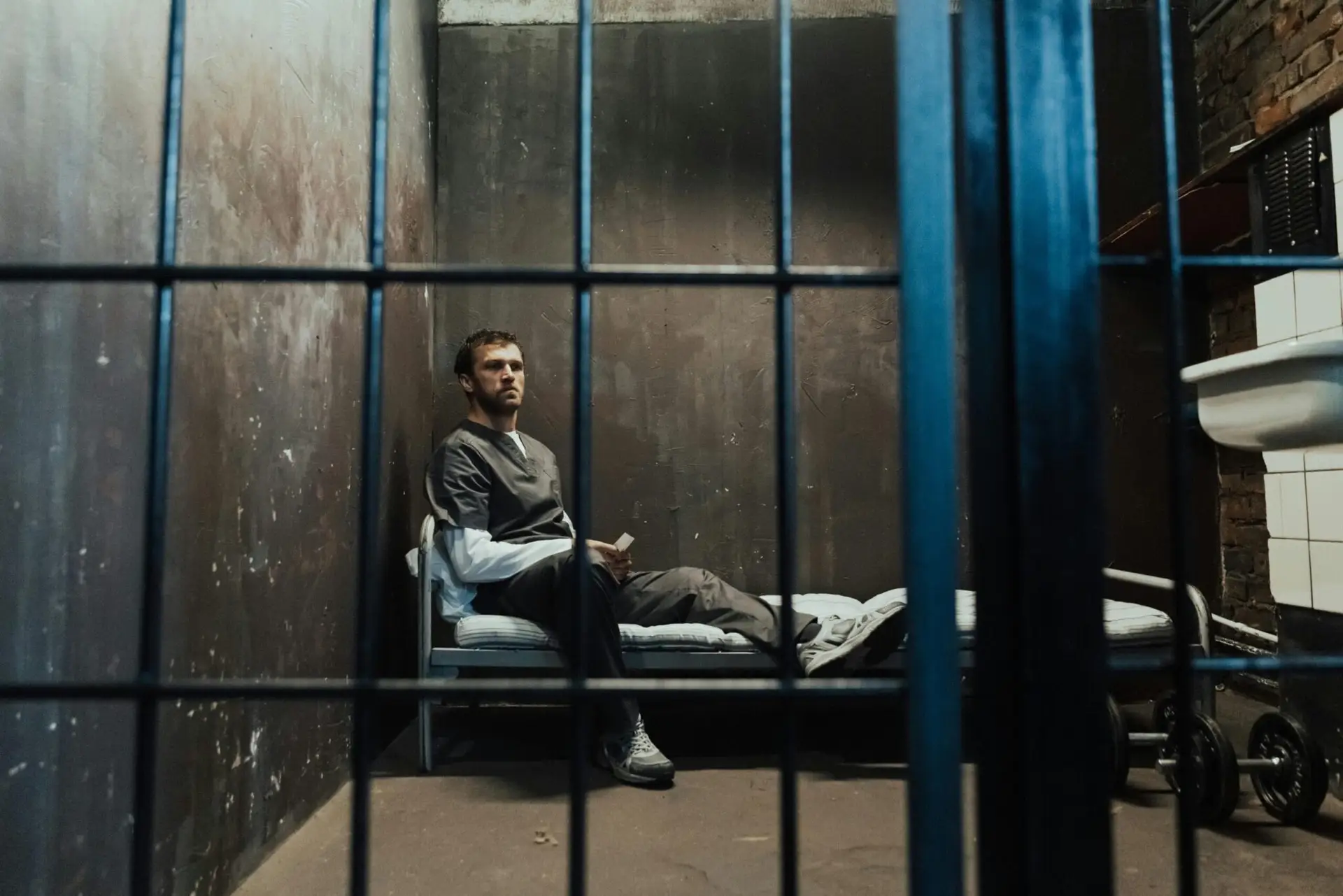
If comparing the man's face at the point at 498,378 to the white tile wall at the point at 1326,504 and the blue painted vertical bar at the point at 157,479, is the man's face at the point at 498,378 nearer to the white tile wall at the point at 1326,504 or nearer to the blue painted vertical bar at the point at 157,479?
the blue painted vertical bar at the point at 157,479

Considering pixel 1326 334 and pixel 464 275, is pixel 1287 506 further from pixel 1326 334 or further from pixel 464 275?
pixel 464 275

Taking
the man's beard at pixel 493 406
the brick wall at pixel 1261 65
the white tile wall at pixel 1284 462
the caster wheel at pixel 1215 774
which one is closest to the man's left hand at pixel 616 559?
the man's beard at pixel 493 406

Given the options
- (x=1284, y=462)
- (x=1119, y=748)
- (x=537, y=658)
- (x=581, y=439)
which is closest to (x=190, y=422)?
→ (x=581, y=439)

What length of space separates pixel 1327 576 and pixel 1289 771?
0.55m

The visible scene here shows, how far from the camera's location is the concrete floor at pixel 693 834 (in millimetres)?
1692

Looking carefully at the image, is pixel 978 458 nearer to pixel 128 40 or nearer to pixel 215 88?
pixel 128 40

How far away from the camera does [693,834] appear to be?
1.95 m

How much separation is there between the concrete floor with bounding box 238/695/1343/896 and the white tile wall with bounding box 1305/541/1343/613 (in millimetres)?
505

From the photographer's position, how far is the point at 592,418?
3264mm

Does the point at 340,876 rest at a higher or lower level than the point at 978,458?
lower

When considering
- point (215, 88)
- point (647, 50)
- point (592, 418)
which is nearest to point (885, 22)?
point (647, 50)

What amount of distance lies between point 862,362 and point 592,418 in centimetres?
109

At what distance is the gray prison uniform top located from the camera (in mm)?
2471

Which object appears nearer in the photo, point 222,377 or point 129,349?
point 129,349
